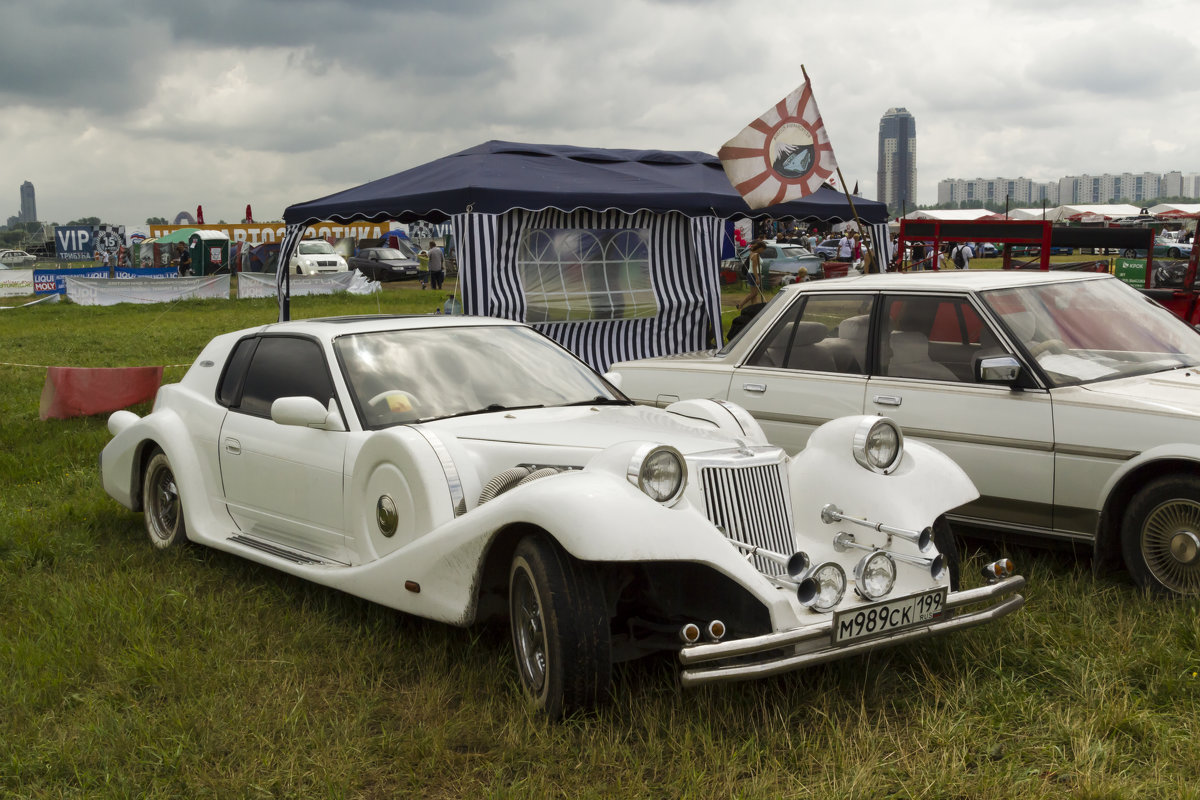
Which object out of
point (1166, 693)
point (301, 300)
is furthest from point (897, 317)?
point (301, 300)

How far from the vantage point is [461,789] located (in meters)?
3.35

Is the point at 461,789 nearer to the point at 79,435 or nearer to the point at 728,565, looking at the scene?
the point at 728,565

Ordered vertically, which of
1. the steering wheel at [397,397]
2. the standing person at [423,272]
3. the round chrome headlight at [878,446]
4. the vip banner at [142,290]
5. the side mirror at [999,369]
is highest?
the standing person at [423,272]

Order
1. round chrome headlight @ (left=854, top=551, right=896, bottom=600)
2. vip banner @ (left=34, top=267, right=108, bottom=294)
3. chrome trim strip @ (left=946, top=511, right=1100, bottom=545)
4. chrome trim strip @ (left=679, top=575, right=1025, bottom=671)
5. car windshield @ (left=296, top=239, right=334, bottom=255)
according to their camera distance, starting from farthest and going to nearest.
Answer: car windshield @ (left=296, top=239, right=334, bottom=255), vip banner @ (left=34, top=267, right=108, bottom=294), chrome trim strip @ (left=946, top=511, right=1100, bottom=545), round chrome headlight @ (left=854, top=551, right=896, bottom=600), chrome trim strip @ (left=679, top=575, right=1025, bottom=671)

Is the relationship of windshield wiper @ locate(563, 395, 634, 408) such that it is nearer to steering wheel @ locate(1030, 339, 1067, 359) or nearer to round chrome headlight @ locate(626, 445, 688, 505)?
round chrome headlight @ locate(626, 445, 688, 505)

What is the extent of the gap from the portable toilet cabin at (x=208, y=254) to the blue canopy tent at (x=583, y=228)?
28.8 metres

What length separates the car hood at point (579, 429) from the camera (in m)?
4.29

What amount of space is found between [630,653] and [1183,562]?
249 cm

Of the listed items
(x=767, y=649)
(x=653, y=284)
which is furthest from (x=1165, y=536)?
(x=653, y=284)

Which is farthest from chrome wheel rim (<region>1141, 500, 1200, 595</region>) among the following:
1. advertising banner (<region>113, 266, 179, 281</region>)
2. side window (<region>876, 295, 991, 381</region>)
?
advertising banner (<region>113, 266, 179, 281</region>)

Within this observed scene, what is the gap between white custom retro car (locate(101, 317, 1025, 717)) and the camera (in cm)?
355

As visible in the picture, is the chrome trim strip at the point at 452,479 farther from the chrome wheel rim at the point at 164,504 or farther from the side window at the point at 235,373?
the chrome wheel rim at the point at 164,504

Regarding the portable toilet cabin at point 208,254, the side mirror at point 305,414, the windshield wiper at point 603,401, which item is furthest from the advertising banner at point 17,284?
the windshield wiper at point 603,401

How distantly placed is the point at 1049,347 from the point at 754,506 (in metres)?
2.36
